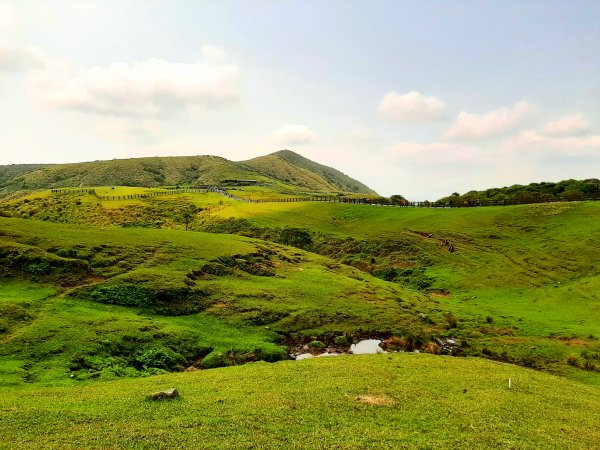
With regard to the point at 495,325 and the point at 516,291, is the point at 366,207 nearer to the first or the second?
the point at 516,291

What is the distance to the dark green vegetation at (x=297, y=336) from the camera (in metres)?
19.4

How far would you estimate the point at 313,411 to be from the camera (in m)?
21.1

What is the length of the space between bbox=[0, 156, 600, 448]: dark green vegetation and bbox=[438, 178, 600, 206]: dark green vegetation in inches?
689

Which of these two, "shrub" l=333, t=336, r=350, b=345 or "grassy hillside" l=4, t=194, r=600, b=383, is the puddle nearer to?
"shrub" l=333, t=336, r=350, b=345

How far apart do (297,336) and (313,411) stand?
1930 centimetres

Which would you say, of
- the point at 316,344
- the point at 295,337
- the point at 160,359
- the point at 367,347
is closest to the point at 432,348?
the point at 367,347

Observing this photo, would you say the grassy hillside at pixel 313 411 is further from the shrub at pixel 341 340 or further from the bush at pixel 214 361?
the shrub at pixel 341 340

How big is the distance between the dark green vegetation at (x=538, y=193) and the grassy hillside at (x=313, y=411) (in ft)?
275

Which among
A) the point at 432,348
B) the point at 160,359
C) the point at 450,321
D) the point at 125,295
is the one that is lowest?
the point at 432,348

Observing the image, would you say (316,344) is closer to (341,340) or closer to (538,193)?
(341,340)

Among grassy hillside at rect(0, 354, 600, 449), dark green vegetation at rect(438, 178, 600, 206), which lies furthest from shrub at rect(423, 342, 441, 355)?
dark green vegetation at rect(438, 178, 600, 206)

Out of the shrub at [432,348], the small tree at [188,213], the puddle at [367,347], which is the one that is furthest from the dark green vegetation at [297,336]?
the small tree at [188,213]

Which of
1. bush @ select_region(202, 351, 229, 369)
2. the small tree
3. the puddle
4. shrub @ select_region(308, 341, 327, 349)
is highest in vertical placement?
the small tree

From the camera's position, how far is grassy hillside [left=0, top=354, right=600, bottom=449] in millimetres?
17500
